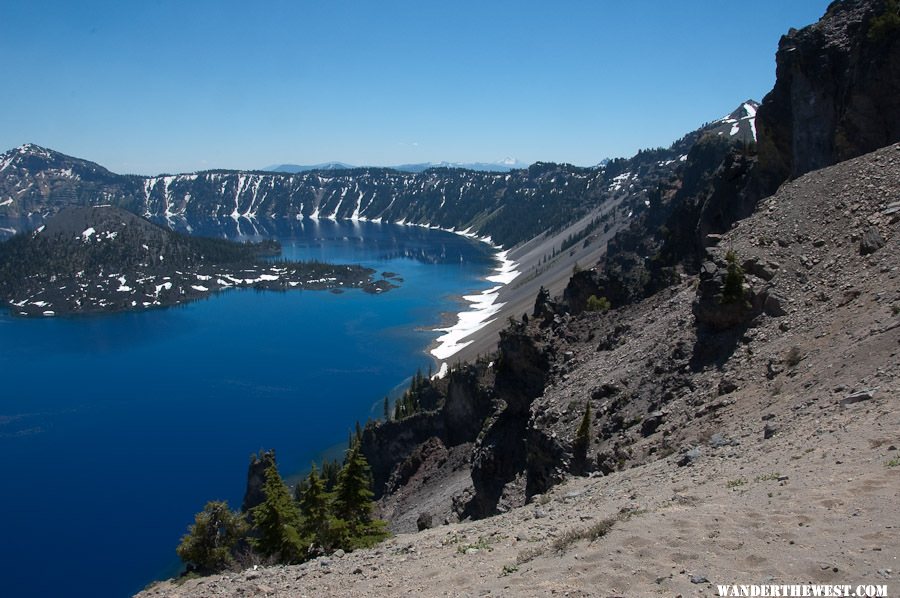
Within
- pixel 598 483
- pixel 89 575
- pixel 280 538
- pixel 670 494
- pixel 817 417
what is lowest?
pixel 89 575

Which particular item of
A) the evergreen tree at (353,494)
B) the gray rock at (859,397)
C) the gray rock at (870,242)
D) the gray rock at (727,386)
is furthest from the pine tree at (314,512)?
the gray rock at (870,242)

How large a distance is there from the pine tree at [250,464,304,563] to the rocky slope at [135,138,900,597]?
6.78 meters

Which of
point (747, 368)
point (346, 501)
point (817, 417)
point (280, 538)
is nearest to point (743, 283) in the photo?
point (747, 368)

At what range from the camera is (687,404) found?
27.9m

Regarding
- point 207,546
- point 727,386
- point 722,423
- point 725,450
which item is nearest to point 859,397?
point 725,450

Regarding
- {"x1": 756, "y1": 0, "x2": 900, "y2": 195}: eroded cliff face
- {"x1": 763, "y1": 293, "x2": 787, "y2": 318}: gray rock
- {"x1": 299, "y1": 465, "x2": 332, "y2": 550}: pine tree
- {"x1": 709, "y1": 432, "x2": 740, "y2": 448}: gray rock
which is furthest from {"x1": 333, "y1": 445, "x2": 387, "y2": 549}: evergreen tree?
{"x1": 756, "y1": 0, "x2": 900, "y2": 195}: eroded cliff face

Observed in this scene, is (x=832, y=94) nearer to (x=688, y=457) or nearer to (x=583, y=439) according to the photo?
(x=583, y=439)

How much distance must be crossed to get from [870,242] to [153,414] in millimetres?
106822

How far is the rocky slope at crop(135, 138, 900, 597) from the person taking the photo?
1359 centimetres

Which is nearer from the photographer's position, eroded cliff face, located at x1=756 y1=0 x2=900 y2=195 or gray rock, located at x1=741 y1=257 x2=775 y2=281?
gray rock, located at x1=741 y1=257 x2=775 y2=281

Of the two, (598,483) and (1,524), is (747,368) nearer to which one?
(598,483)

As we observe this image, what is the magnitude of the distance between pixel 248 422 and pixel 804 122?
88.2 m

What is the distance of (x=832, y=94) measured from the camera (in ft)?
159

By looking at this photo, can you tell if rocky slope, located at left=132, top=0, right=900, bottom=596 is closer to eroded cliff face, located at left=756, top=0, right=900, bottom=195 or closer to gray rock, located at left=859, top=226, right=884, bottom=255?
gray rock, located at left=859, top=226, right=884, bottom=255
